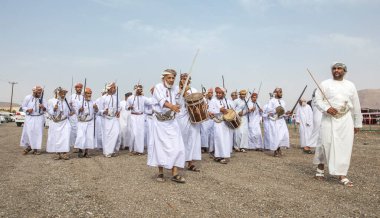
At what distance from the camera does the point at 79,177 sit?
720 centimetres

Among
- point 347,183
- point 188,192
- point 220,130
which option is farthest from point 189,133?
point 347,183

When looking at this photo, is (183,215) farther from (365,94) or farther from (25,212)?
(365,94)

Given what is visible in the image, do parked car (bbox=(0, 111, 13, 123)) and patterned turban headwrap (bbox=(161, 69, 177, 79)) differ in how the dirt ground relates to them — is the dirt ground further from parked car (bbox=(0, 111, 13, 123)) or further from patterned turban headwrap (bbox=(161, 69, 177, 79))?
parked car (bbox=(0, 111, 13, 123))

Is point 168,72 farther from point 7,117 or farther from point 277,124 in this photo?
point 7,117

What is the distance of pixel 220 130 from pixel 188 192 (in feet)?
12.3

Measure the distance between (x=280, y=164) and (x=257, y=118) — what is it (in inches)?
177

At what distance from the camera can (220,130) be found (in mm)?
9414

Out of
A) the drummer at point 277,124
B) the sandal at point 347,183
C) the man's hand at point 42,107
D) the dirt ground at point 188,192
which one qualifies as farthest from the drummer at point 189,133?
the man's hand at point 42,107

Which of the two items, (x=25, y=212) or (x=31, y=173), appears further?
(x=31, y=173)

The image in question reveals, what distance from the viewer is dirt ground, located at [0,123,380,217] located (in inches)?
187

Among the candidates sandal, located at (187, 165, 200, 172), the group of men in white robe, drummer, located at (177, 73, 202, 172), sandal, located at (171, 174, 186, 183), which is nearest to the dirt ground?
sandal, located at (171, 174, 186, 183)

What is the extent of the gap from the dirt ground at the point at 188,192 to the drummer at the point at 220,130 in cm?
53

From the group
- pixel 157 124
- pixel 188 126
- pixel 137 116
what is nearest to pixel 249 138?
pixel 137 116

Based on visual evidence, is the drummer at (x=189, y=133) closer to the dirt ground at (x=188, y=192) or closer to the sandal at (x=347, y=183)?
the dirt ground at (x=188, y=192)
